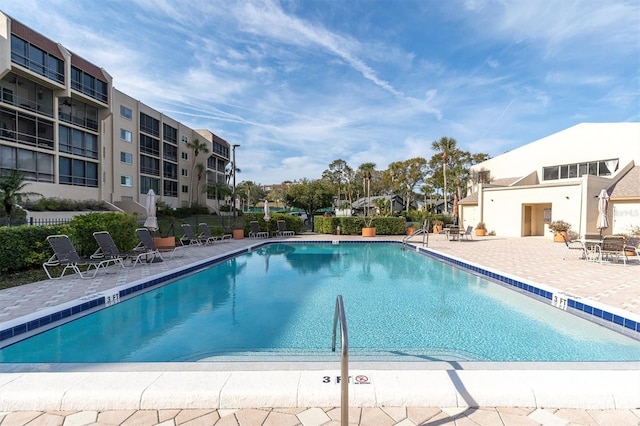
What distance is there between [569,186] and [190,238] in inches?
891

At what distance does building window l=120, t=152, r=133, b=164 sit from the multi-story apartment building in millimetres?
98

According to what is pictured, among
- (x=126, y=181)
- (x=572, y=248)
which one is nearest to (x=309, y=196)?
(x=126, y=181)

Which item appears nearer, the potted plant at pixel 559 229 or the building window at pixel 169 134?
the potted plant at pixel 559 229

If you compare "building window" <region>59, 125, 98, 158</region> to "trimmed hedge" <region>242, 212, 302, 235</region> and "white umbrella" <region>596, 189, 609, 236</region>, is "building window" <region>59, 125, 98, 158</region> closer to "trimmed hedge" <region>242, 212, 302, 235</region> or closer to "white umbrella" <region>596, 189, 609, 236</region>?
"trimmed hedge" <region>242, 212, 302, 235</region>

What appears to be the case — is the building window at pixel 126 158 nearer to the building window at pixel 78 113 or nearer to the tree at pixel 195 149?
the building window at pixel 78 113

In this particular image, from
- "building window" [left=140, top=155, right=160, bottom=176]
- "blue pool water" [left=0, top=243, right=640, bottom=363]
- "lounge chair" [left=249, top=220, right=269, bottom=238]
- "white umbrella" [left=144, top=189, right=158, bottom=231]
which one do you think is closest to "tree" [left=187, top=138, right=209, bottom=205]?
"building window" [left=140, top=155, right=160, bottom=176]

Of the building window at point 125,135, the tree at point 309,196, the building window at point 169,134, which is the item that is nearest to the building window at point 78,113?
the building window at point 125,135

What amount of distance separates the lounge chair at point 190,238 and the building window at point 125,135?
20.3 meters

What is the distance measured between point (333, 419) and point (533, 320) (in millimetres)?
5135

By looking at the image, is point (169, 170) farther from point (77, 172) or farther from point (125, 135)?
point (77, 172)

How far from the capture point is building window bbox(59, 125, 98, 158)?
2448 centimetres

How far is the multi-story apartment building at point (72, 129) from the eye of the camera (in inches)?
823

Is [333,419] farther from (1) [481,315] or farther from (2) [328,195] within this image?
(2) [328,195]

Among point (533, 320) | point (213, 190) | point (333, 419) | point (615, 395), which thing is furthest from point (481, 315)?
point (213, 190)
